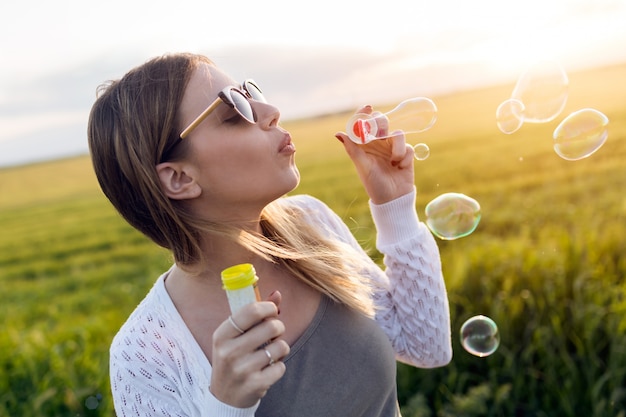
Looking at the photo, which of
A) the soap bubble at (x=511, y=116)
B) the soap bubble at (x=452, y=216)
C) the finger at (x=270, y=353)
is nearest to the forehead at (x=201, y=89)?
the finger at (x=270, y=353)

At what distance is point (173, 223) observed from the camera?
1.93 meters

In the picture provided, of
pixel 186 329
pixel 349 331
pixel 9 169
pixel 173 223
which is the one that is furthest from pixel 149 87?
pixel 9 169

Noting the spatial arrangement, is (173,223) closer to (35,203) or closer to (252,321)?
(252,321)

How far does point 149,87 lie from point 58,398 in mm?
2410

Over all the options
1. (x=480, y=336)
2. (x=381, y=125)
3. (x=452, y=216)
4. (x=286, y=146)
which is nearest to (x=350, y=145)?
(x=381, y=125)

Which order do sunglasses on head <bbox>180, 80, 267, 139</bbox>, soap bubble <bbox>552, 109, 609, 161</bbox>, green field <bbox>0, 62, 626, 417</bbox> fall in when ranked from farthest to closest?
green field <bbox>0, 62, 626, 417</bbox> < soap bubble <bbox>552, 109, 609, 161</bbox> < sunglasses on head <bbox>180, 80, 267, 139</bbox>

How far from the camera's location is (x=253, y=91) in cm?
189

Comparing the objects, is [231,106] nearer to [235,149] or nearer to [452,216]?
[235,149]

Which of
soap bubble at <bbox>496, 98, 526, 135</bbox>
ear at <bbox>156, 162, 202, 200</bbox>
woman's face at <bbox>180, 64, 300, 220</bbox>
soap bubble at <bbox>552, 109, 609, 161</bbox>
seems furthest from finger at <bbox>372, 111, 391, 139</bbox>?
soap bubble at <bbox>552, 109, 609, 161</bbox>

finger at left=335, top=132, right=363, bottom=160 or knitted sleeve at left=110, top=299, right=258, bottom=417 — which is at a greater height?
finger at left=335, top=132, right=363, bottom=160

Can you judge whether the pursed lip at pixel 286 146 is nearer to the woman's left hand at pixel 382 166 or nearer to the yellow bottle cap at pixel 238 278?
the woman's left hand at pixel 382 166

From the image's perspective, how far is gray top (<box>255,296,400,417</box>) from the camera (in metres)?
1.81

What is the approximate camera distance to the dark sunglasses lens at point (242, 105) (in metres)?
1.75

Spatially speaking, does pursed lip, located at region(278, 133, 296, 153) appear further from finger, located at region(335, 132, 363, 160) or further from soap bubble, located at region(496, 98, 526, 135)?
soap bubble, located at region(496, 98, 526, 135)
